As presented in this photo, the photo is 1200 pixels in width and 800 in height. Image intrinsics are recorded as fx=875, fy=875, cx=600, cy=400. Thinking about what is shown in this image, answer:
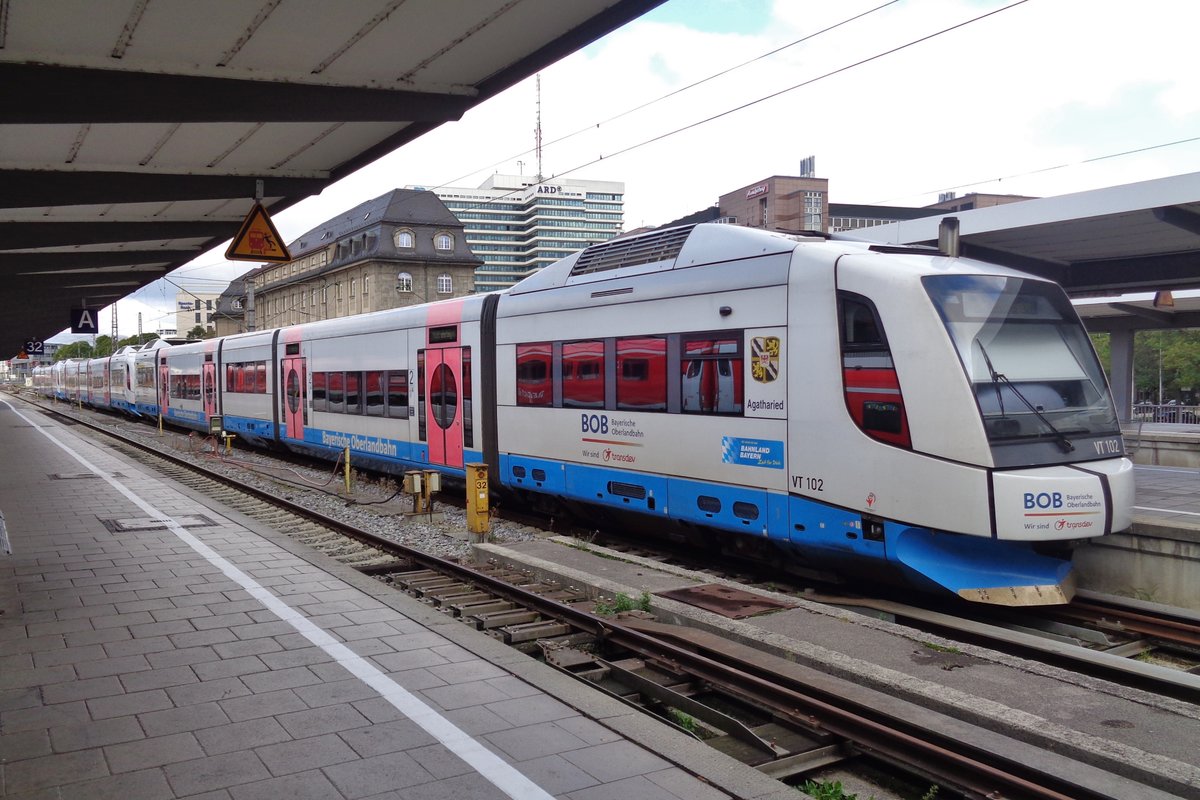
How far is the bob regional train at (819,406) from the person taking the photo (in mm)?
6867

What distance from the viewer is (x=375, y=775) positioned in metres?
4.12

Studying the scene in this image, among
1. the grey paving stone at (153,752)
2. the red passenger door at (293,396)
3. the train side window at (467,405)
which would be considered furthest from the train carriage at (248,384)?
the grey paving stone at (153,752)

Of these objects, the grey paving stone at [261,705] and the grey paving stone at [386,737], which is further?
the grey paving stone at [261,705]

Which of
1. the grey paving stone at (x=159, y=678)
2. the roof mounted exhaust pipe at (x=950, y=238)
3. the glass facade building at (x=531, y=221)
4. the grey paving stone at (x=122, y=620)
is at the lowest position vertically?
the grey paving stone at (x=122, y=620)

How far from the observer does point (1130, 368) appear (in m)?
22.2

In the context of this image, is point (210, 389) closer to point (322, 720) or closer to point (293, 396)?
point (293, 396)

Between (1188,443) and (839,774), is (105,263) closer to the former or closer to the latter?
(839,774)

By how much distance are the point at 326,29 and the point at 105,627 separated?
189 inches

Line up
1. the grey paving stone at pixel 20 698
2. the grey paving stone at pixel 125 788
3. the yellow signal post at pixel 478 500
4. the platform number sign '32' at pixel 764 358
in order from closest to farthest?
the grey paving stone at pixel 125 788 < the grey paving stone at pixel 20 698 < the platform number sign '32' at pixel 764 358 < the yellow signal post at pixel 478 500

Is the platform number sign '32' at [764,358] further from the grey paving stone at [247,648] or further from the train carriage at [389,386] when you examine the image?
the train carriage at [389,386]

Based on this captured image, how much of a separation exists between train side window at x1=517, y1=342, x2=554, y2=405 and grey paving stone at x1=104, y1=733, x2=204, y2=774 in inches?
276

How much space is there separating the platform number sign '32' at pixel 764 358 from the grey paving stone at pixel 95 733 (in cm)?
565

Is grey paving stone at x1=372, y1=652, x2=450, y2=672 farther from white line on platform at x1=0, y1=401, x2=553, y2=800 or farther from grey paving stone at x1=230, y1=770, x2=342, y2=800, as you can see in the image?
grey paving stone at x1=230, y1=770, x2=342, y2=800

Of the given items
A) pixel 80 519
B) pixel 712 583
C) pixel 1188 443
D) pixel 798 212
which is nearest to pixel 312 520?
pixel 80 519
